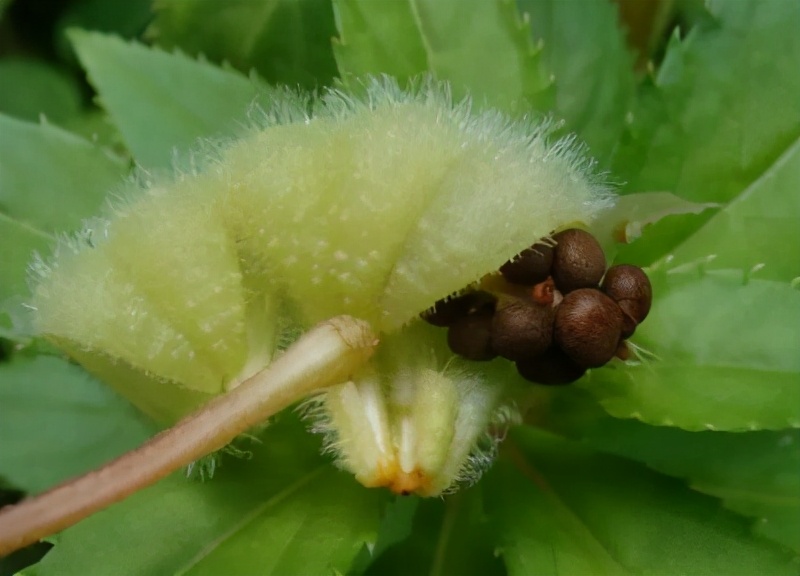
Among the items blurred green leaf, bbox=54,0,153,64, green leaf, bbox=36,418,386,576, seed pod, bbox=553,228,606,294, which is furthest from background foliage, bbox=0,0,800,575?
blurred green leaf, bbox=54,0,153,64

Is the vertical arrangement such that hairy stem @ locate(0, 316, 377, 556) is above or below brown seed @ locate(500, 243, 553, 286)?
above

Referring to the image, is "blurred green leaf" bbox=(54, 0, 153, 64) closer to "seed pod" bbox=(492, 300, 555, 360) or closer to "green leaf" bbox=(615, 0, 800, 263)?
"green leaf" bbox=(615, 0, 800, 263)

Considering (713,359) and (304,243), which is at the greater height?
(304,243)

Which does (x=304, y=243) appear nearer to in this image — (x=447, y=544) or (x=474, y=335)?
(x=474, y=335)

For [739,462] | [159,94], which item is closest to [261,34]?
[159,94]

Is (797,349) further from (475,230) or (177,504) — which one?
(177,504)

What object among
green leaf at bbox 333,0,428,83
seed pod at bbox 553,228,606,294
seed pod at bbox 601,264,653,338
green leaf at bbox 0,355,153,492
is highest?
green leaf at bbox 333,0,428,83
